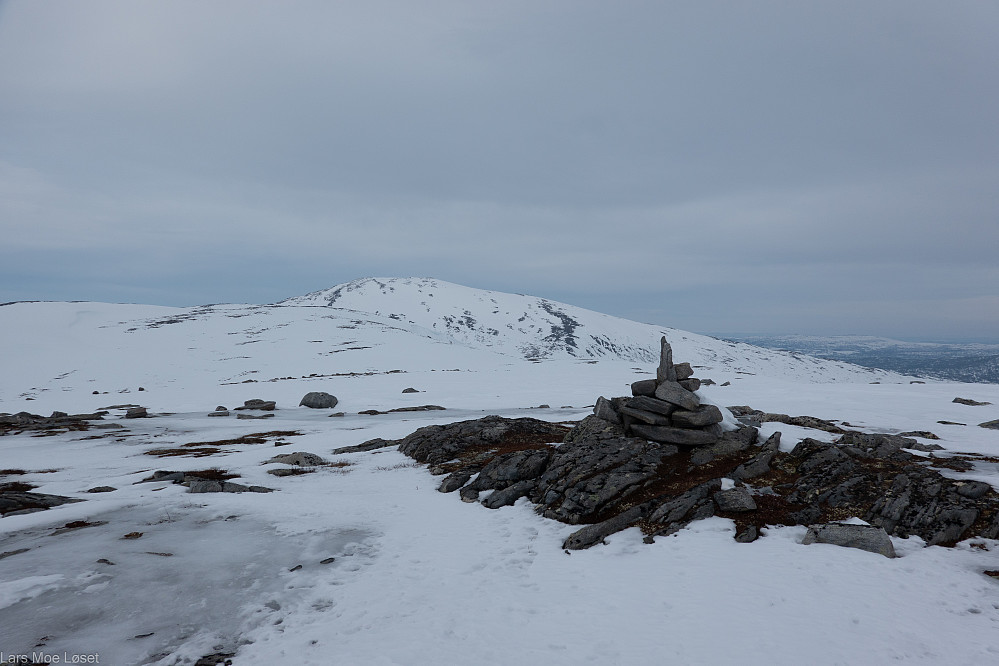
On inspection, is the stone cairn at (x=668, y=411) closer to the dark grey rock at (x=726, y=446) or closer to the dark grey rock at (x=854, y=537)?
the dark grey rock at (x=726, y=446)

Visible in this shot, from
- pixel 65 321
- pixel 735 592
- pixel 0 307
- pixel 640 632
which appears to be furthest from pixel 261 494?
pixel 0 307

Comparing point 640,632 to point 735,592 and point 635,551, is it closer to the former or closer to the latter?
point 735,592

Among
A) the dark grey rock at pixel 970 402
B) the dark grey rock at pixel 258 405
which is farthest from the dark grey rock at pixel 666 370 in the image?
the dark grey rock at pixel 258 405

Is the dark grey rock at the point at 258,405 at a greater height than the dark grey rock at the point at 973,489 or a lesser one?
lesser

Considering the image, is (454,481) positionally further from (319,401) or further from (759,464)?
(319,401)

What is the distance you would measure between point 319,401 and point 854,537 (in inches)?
1979

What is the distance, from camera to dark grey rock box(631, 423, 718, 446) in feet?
65.3

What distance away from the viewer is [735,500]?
14.8 m

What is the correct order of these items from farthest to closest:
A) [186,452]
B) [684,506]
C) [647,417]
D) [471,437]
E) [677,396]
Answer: [186,452]
[471,437]
[647,417]
[677,396]
[684,506]

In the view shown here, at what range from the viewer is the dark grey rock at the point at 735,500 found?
14516mm

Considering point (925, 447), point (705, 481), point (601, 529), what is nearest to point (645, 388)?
point (705, 481)

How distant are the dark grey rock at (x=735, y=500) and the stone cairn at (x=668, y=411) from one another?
474 cm

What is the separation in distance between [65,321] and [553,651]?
527ft

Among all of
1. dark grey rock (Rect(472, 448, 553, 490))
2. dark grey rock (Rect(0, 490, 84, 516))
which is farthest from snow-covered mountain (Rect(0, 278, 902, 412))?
dark grey rock (Rect(0, 490, 84, 516))
